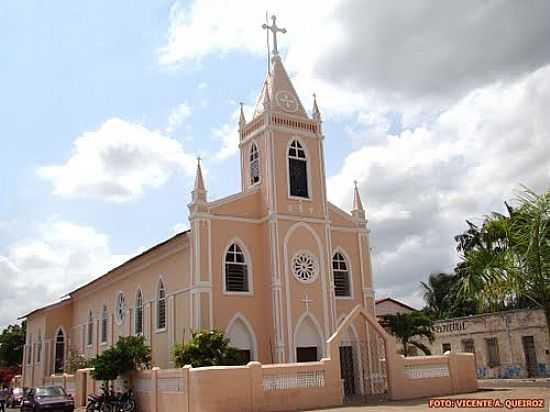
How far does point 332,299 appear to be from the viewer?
94.3 feet

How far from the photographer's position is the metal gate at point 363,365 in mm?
25469

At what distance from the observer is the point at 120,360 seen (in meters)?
24.1

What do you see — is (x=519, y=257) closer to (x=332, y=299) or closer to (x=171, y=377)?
(x=171, y=377)

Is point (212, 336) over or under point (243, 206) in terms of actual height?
under

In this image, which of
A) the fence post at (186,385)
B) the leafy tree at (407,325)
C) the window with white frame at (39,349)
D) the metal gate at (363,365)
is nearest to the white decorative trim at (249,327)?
the metal gate at (363,365)

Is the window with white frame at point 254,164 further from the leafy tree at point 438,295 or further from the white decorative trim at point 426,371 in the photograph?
the leafy tree at point 438,295

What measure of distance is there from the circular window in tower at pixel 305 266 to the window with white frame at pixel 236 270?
A: 2201 millimetres

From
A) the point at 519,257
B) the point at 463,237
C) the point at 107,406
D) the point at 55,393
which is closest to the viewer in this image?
the point at 519,257

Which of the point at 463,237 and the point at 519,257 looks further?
the point at 463,237

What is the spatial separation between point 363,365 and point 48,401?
13.4m

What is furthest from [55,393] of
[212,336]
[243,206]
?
[243,206]

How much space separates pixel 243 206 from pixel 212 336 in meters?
6.93

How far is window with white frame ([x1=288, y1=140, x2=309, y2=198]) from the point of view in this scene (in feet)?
97.1

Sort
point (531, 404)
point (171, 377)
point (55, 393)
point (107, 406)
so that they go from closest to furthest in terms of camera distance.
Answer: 1. point (531, 404)
2. point (171, 377)
3. point (107, 406)
4. point (55, 393)
